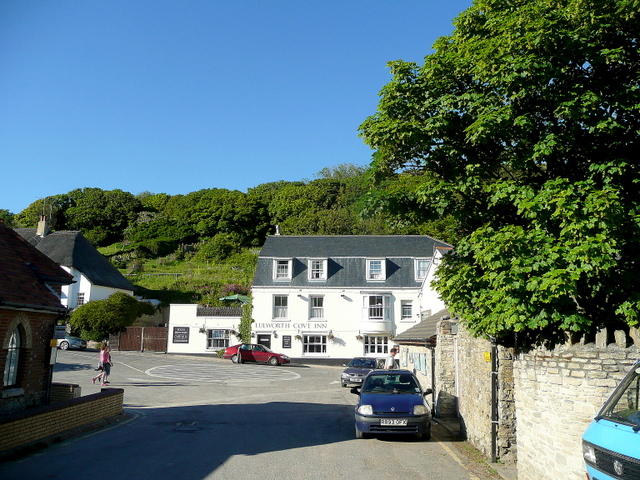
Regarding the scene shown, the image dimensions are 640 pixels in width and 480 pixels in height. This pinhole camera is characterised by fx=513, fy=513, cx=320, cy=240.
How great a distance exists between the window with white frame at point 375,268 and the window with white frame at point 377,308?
1795mm

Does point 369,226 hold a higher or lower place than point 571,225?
higher

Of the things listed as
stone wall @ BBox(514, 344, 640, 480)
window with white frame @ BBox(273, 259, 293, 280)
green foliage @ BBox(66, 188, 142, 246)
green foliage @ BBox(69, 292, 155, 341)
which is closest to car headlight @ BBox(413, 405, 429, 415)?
stone wall @ BBox(514, 344, 640, 480)

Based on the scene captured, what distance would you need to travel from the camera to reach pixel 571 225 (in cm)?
670

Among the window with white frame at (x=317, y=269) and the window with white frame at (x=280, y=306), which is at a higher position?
the window with white frame at (x=317, y=269)

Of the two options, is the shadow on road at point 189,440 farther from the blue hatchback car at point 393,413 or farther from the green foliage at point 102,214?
the green foliage at point 102,214

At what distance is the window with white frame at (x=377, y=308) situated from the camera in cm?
3847

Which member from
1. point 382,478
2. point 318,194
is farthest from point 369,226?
point 382,478

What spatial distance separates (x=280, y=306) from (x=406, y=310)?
963 centimetres

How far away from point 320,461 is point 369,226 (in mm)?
52818

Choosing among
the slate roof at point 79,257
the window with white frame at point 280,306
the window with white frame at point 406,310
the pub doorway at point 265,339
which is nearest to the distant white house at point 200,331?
the pub doorway at point 265,339

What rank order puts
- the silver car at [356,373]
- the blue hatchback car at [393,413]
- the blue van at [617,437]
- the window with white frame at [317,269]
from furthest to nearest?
the window with white frame at [317,269] < the silver car at [356,373] < the blue hatchback car at [393,413] < the blue van at [617,437]

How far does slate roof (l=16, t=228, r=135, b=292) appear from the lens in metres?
45.2

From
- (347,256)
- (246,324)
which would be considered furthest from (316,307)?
(246,324)

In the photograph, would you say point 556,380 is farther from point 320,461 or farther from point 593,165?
point 320,461
